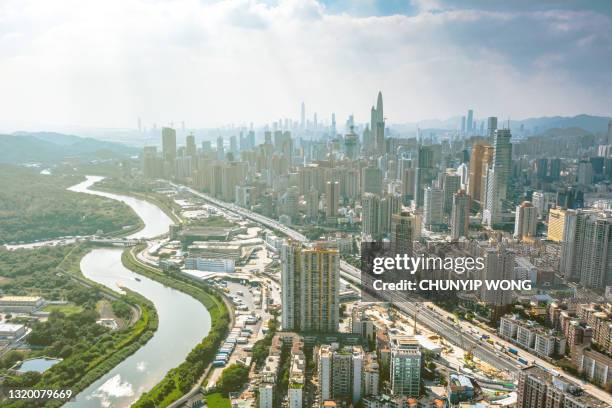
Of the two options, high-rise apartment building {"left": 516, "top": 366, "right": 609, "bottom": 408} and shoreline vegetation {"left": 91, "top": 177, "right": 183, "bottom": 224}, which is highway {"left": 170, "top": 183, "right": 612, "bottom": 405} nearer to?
high-rise apartment building {"left": 516, "top": 366, "right": 609, "bottom": 408}

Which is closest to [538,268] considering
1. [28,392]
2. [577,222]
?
[577,222]

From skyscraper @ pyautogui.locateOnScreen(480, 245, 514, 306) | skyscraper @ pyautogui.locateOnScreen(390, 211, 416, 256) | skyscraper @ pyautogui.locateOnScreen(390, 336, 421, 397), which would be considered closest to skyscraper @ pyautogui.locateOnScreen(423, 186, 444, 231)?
skyscraper @ pyautogui.locateOnScreen(390, 211, 416, 256)

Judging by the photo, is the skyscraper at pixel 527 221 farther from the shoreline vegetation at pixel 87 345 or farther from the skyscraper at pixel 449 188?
the shoreline vegetation at pixel 87 345

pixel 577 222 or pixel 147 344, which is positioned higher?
pixel 577 222

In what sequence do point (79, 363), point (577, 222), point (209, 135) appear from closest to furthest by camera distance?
point (79, 363), point (577, 222), point (209, 135)

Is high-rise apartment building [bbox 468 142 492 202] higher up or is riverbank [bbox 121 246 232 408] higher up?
high-rise apartment building [bbox 468 142 492 202]

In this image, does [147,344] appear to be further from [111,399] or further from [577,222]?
[577,222]
